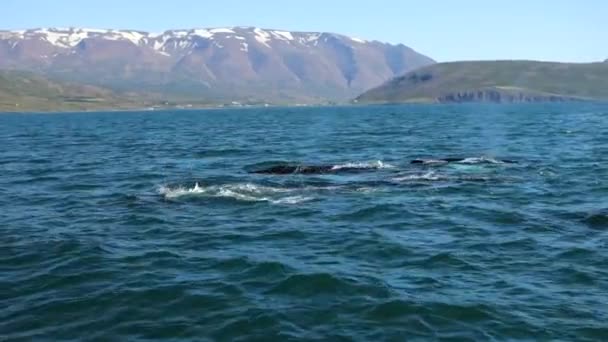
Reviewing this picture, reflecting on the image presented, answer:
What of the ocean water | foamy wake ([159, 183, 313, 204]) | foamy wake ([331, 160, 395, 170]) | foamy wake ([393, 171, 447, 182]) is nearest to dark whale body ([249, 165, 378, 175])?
foamy wake ([331, 160, 395, 170])

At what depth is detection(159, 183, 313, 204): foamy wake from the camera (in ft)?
106

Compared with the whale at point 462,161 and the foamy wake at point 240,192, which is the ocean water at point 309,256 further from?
the whale at point 462,161

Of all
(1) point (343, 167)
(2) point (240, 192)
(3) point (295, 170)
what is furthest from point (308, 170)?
(2) point (240, 192)

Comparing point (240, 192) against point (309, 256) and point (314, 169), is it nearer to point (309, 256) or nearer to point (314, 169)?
point (314, 169)

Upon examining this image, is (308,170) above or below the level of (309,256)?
below

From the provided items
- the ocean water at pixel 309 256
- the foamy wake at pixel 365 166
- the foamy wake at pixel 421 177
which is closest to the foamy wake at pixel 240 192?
the ocean water at pixel 309 256

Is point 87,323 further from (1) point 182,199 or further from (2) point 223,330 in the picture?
(1) point 182,199

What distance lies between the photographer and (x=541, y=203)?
30234mm

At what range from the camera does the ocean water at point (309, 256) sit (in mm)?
15094

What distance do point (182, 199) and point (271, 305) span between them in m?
17.4

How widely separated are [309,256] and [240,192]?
13706 millimetres

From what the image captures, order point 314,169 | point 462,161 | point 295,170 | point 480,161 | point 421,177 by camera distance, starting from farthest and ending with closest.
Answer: point 480,161 → point 462,161 → point 314,169 → point 295,170 → point 421,177

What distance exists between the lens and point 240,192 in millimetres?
34312

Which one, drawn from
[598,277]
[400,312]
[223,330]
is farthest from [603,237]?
[223,330]
